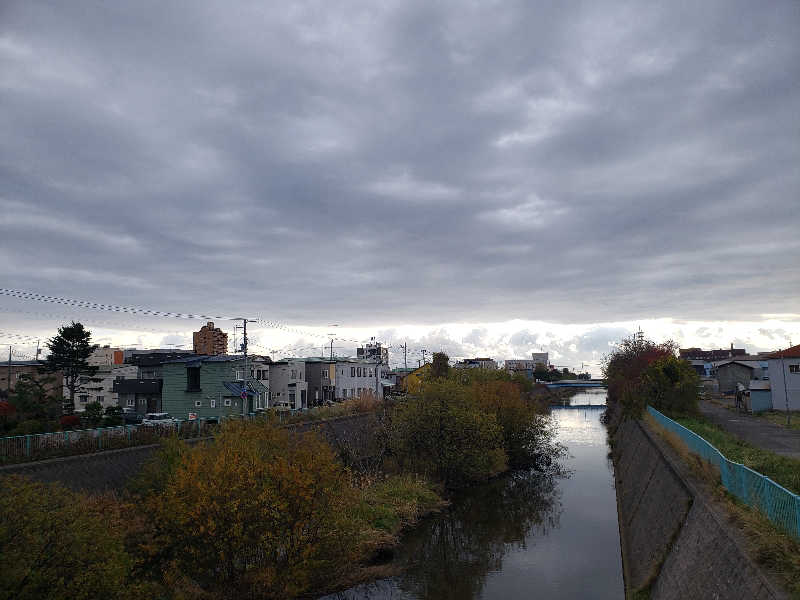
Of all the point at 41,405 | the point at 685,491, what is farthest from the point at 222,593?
the point at 41,405

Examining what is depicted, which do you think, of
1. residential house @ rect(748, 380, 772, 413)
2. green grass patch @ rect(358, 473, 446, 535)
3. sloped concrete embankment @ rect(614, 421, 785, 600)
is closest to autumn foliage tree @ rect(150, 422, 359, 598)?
green grass patch @ rect(358, 473, 446, 535)

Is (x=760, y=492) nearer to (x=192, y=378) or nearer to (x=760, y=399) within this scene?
(x=760, y=399)

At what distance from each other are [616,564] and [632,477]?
10679 millimetres

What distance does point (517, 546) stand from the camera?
1208 inches

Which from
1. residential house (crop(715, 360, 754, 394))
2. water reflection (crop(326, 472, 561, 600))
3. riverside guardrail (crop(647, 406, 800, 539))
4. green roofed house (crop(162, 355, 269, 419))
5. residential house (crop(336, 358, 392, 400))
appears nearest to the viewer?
riverside guardrail (crop(647, 406, 800, 539))

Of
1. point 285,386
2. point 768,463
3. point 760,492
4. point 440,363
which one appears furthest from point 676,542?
point 285,386

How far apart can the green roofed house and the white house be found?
5549 centimetres

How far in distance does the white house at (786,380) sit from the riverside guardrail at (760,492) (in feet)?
147

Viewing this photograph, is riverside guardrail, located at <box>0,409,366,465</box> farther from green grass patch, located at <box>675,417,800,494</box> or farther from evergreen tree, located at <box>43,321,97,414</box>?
evergreen tree, located at <box>43,321,97,414</box>

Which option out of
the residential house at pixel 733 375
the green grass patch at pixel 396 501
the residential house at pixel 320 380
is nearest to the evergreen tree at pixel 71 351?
the residential house at pixel 320 380

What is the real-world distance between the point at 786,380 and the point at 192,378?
2471 inches

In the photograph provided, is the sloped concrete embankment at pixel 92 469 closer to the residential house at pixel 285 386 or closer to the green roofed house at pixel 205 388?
the green roofed house at pixel 205 388

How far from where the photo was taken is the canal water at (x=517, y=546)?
24531 millimetres

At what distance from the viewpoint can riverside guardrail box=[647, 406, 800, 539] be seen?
13031 mm
